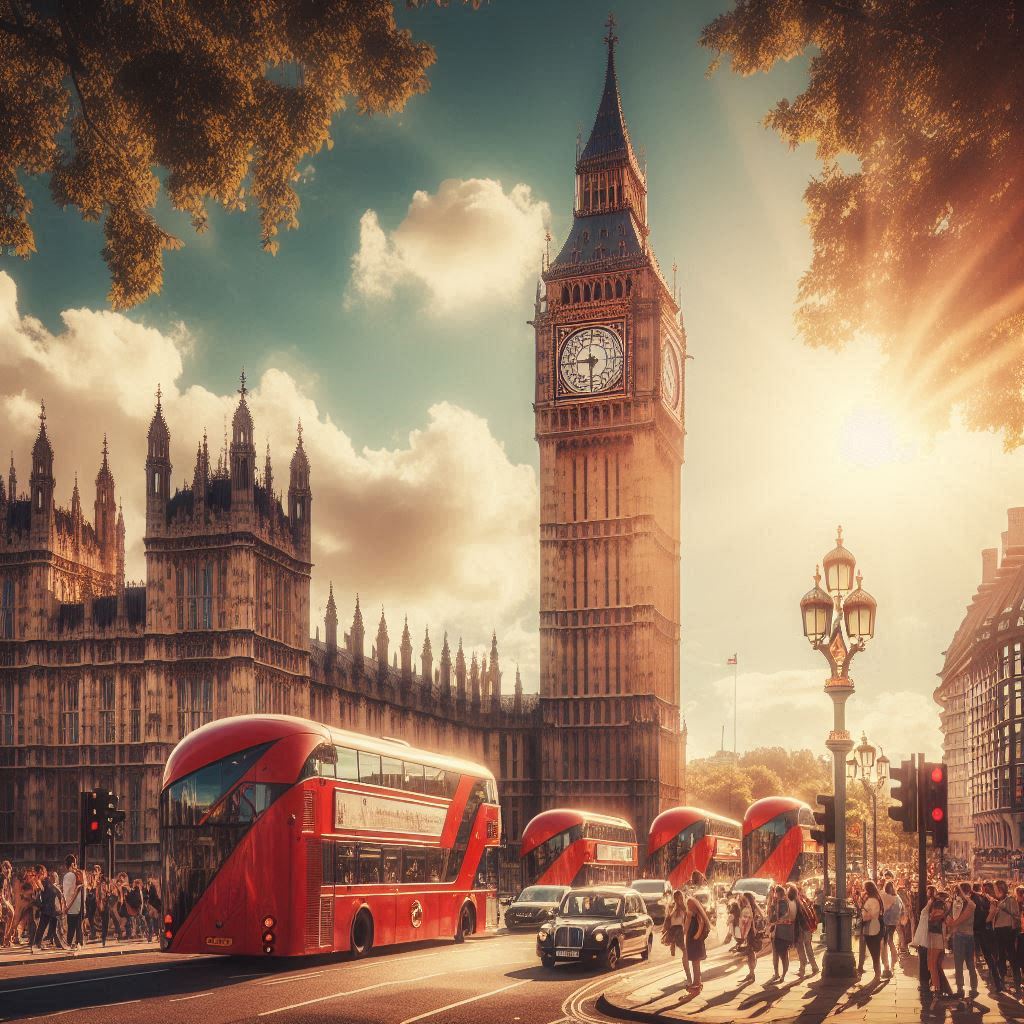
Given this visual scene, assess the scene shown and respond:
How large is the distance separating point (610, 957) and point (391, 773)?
5.81 meters

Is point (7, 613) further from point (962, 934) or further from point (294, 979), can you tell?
point (962, 934)

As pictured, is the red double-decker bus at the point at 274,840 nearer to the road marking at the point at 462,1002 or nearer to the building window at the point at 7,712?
the road marking at the point at 462,1002

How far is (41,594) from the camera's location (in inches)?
2250

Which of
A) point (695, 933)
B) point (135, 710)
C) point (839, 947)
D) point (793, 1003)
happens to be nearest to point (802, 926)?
point (839, 947)

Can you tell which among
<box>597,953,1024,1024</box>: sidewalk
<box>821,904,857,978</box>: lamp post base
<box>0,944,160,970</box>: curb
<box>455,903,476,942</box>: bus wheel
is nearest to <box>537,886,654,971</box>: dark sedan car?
<box>597,953,1024,1024</box>: sidewalk

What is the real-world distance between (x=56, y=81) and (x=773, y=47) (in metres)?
7.79

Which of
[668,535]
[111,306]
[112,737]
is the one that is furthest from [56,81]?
[668,535]

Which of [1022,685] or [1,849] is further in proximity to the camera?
[1022,685]

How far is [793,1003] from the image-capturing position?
832 inches

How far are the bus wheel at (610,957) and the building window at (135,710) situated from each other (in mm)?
31781

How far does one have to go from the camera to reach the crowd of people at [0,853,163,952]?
3109 centimetres

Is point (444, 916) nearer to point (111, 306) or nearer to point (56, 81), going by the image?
point (111, 306)

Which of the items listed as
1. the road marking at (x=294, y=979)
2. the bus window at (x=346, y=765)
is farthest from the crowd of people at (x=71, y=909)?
the road marking at (x=294, y=979)

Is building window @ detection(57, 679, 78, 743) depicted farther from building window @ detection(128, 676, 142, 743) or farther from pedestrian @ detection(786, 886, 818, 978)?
pedestrian @ detection(786, 886, 818, 978)
